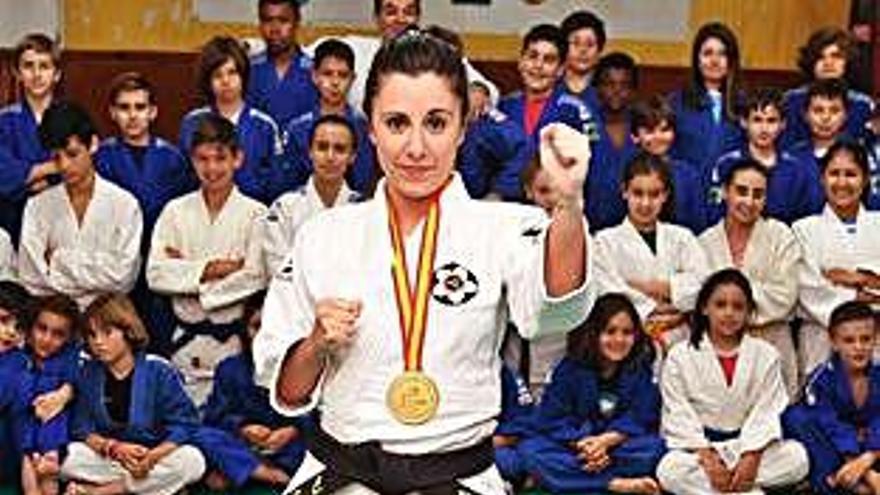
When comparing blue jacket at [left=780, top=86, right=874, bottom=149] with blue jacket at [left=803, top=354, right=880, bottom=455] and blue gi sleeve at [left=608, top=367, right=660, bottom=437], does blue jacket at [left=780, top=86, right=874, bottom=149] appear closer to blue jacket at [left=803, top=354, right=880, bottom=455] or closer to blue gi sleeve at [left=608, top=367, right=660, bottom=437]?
blue jacket at [left=803, top=354, right=880, bottom=455]

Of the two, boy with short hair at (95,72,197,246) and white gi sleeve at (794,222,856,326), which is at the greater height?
boy with short hair at (95,72,197,246)

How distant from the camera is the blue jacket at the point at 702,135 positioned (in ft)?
20.6

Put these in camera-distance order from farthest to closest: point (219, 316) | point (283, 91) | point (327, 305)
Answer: point (283, 91), point (219, 316), point (327, 305)

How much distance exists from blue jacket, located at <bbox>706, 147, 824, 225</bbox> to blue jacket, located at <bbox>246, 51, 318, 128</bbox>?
1.62 meters

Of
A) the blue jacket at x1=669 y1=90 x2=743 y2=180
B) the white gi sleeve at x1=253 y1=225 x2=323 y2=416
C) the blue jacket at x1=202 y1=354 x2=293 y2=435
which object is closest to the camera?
the white gi sleeve at x1=253 y1=225 x2=323 y2=416

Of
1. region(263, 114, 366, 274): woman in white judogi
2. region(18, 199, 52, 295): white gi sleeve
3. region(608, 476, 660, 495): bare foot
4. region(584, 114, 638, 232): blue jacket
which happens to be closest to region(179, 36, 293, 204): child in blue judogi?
region(263, 114, 366, 274): woman in white judogi

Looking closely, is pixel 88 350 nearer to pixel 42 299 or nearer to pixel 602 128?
pixel 42 299

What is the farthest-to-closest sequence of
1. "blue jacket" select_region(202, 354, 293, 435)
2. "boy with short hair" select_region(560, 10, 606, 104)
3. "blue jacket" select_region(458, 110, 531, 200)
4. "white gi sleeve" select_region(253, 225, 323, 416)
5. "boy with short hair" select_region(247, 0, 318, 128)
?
"boy with short hair" select_region(247, 0, 318, 128) < "boy with short hair" select_region(560, 10, 606, 104) < "blue jacket" select_region(458, 110, 531, 200) < "blue jacket" select_region(202, 354, 293, 435) < "white gi sleeve" select_region(253, 225, 323, 416)

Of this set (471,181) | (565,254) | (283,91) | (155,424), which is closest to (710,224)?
(471,181)

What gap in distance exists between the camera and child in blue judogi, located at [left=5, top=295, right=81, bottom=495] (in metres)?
5.20

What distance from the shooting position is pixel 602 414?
553cm

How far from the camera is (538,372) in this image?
5.75 metres

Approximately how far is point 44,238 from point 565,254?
3.39 meters

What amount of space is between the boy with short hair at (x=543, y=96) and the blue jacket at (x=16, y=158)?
173 cm
